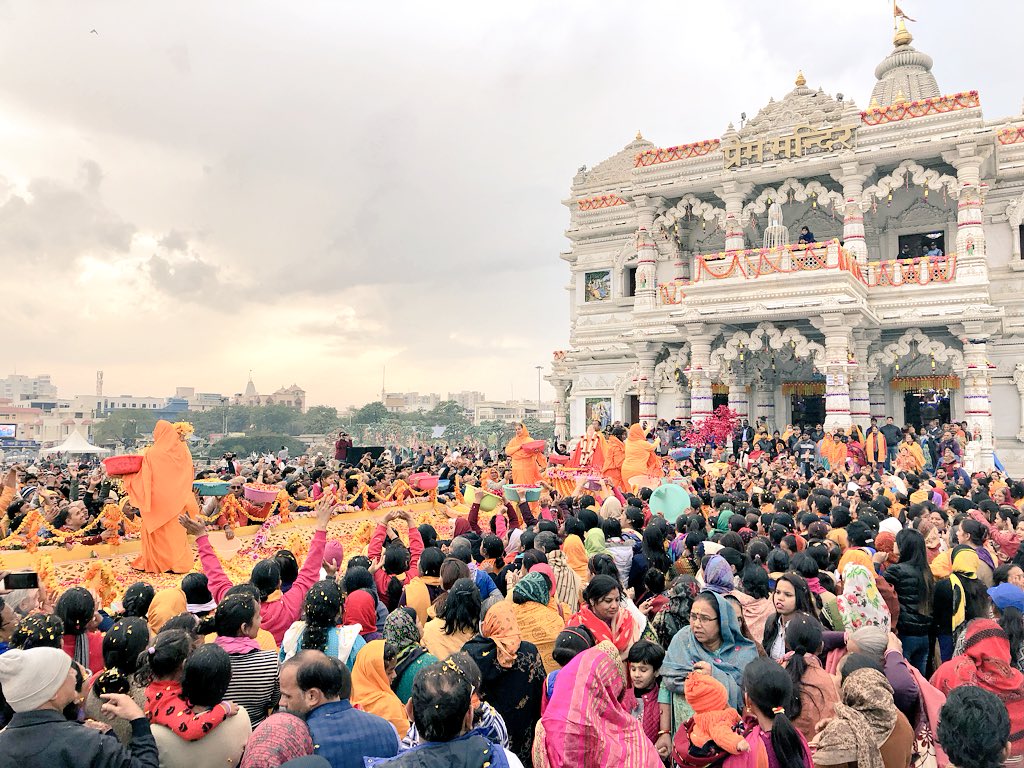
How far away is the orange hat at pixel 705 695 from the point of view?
296 cm

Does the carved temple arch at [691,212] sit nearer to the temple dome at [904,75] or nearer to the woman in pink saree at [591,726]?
the temple dome at [904,75]

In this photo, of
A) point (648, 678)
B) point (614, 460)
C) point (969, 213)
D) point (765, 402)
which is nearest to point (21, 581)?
point (648, 678)

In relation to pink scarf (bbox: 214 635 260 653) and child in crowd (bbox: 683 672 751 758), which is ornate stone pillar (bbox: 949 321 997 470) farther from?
pink scarf (bbox: 214 635 260 653)

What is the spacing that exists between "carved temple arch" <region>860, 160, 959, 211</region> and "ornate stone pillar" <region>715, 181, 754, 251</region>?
11.4ft

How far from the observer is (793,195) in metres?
21.2

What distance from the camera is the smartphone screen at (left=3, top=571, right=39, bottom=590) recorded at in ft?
13.6

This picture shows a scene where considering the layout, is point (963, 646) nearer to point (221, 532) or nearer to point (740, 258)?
point (221, 532)

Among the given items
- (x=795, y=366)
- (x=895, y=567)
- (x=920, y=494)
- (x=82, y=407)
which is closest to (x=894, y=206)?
(x=795, y=366)

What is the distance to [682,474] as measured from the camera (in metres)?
14.6

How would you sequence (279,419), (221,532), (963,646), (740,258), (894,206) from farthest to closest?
(279,419)
(894,206)
(740,258)
(221,532)
(963,646)

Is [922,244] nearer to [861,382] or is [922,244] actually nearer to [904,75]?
[861,382]

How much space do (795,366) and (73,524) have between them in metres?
20.8

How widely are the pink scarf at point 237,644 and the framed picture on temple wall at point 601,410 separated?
75.6 ft

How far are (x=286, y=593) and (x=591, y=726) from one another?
2.44 metres
